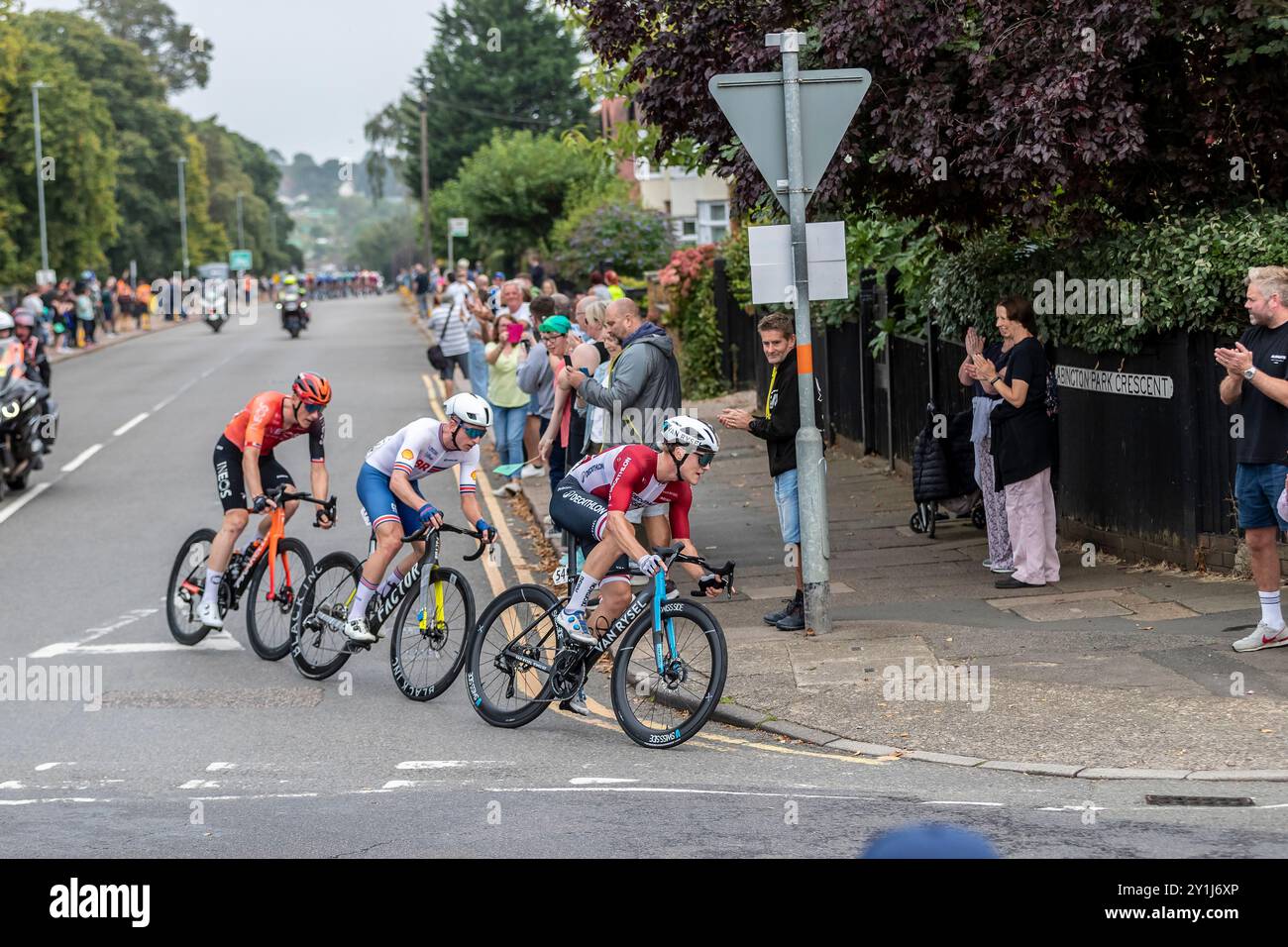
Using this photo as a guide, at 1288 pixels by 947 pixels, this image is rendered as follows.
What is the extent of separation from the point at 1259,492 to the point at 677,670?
11.3 ft

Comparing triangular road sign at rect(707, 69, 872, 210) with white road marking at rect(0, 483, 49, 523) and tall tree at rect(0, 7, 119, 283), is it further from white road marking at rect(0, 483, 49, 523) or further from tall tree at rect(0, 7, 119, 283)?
tall tree at rect(0, 7, 119, 283)

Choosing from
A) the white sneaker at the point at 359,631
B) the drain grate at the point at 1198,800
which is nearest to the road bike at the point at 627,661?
the white sneaker at the point at 359,631

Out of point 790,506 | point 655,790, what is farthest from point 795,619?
point 655,790

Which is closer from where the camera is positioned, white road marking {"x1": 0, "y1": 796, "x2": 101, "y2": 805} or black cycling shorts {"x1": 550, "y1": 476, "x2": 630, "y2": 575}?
white road marking {"x1": 0, "y1": 796, "x2": 101, "y2": 805}

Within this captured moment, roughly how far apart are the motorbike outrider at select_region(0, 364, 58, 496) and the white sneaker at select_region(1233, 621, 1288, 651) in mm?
13418

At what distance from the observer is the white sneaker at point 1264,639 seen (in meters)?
9.37

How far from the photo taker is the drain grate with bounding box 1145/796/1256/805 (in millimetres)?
7027

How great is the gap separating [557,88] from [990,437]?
66.6 meters

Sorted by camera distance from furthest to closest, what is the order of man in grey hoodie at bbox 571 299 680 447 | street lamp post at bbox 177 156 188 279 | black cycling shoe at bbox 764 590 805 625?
street lamp post at bbox 177 156 188 279 < man in grey hoodie at bbox 571 299 680 447 < black cycling shoe at bbox 764 590 805 625

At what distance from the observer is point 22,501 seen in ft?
60.4

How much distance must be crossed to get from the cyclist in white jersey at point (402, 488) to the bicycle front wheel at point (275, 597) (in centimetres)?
85

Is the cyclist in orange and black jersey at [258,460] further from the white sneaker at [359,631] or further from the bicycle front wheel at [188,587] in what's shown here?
the white sneaker at [359,631]
